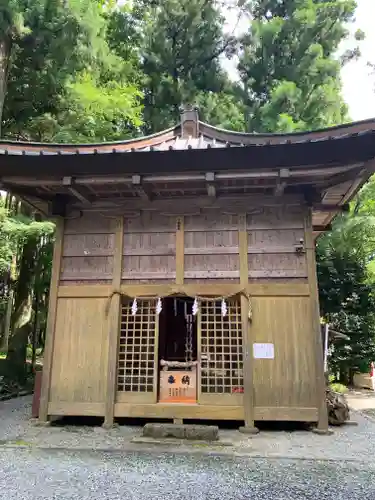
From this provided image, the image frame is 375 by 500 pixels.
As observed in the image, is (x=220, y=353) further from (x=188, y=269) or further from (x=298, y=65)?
(x=298, y=65)

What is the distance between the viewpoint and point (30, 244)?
41.1ft

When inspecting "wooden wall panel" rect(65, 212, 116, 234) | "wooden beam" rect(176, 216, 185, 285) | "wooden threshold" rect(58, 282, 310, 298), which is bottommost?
"wooden threshold" rect(58, 282, 310, 298)

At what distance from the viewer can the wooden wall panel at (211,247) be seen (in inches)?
262

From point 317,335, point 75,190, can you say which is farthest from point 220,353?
point 75,190

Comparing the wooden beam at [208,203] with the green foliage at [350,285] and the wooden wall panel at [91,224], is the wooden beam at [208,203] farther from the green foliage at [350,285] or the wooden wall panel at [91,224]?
the green foliage at [350,285]

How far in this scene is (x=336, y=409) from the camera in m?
6.71

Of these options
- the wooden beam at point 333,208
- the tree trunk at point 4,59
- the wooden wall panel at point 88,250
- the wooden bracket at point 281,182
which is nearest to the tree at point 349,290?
the wooden beam at point 333,208

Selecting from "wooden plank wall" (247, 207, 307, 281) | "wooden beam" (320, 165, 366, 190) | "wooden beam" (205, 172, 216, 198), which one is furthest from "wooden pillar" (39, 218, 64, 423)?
"wooden beam" (320, 165, 366, 190)

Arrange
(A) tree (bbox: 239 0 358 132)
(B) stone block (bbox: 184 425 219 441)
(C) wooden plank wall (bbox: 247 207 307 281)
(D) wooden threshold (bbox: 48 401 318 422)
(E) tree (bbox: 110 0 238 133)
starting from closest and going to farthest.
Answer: (B) stone block (bbox: 184 425 219 441) → (D) wooden threshold (bbox: 48 401 318 422) → (C) wooden plank wall (bbox: 247 207 307 281) → (A) tree (bbox: 239 0 358 132) → (E) tree (bbox: 110 0 238 133)

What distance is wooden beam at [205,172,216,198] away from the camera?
608cm

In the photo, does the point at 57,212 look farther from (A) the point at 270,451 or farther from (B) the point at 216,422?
(A) the point at 270,451

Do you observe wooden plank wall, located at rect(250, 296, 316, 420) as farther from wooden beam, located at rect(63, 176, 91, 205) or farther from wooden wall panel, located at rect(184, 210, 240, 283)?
wooden beam, located at rect(63, 176, 91, 205)

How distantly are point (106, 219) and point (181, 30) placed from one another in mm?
12226

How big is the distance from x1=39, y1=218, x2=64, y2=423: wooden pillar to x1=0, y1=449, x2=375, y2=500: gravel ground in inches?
58.4
